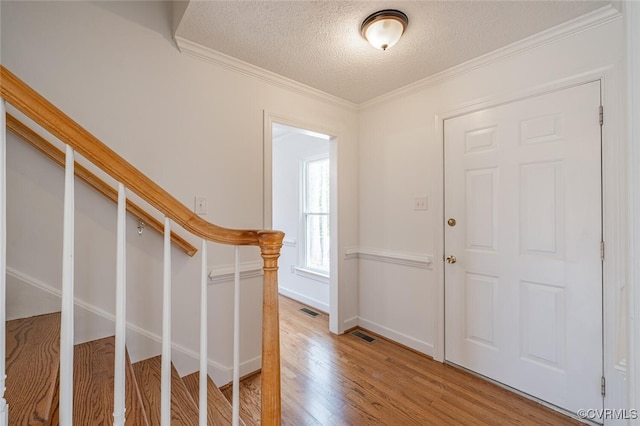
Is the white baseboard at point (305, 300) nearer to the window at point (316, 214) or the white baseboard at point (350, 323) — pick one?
the window at point (316, 214)

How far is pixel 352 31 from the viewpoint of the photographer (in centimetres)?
171

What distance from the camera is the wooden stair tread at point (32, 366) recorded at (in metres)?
0.84

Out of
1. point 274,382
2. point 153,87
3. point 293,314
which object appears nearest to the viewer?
point 274,382

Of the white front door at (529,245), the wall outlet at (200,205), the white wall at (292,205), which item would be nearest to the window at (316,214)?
the white wall at (292,205)

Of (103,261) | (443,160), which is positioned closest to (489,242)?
(443,160)

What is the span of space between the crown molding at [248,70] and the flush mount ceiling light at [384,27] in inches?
33.3

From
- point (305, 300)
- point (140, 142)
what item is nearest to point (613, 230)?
point (140, 142)

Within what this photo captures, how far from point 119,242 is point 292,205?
3254 mm

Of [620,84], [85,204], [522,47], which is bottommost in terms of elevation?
[85,204]

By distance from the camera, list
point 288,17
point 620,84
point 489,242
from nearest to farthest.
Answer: point 620,84 < point 288,17 < point 489,242

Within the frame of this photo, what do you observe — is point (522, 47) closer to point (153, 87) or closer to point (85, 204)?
point (153, 87)

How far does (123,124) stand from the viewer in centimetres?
161

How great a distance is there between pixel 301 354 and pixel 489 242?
5.80 ft

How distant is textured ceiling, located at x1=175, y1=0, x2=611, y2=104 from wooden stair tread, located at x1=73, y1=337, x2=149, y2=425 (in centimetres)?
189
